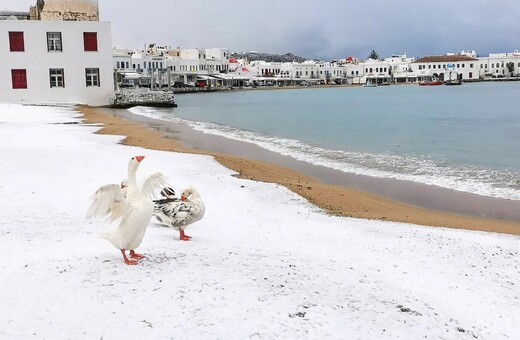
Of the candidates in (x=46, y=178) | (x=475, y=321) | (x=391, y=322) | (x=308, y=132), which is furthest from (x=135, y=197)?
(x=308, y=132)

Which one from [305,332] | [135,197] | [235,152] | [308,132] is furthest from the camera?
[308,132]

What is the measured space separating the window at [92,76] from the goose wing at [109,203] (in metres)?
42.5

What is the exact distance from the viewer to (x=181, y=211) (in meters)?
A: 7.74

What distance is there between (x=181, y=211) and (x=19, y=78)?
41341 millimetres

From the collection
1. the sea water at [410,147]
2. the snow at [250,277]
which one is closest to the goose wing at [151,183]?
the snow at [250,277]

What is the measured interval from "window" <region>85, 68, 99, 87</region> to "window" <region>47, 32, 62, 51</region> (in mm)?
2862

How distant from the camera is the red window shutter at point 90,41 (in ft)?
148

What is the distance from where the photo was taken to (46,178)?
11898 mm

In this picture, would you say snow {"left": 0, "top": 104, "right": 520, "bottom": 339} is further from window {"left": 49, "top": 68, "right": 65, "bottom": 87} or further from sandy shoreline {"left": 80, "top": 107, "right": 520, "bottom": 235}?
window {"left": 49, "top": 68, "right": 65, "bottom": 87}

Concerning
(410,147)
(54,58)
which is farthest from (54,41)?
(410,147)

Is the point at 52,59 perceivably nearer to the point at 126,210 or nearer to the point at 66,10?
the point at 66,10

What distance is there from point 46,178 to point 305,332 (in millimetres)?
8708

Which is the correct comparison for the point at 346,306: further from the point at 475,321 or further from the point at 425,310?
the point at 475,321

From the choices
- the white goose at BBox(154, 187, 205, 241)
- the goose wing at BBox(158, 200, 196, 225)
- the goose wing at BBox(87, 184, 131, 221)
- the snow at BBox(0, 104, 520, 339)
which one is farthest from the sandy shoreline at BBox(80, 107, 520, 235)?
the goose wing at BBox(87, 184, 131, 221)
